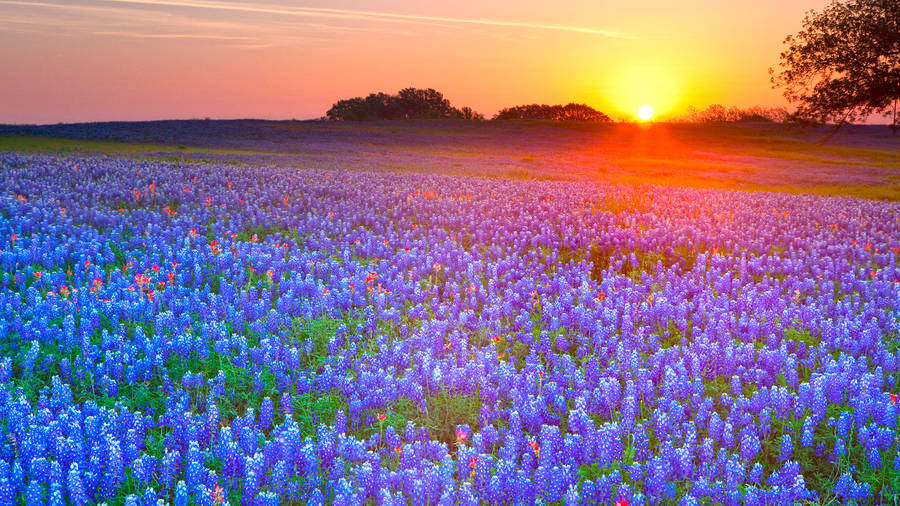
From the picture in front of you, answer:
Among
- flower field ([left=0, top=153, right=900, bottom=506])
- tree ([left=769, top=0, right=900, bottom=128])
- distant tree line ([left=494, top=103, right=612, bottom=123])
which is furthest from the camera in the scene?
distant tree line ([left=494, top=103, right=612, bottom=123])

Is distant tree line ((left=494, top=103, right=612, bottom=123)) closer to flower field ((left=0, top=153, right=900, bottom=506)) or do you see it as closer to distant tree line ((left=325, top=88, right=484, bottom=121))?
distant tree line ((left=325, top=88, right=484, bottom=121))

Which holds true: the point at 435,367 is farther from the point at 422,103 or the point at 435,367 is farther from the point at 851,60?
the point at 422,103

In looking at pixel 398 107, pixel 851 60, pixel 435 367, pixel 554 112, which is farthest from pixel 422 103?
pixel 435 367

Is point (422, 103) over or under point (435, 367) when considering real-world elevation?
over

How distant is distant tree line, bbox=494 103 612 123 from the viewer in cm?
9219

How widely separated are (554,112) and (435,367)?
9409 cm

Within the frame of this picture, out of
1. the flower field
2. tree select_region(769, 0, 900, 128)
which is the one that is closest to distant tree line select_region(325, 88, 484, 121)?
tree select_region(769, 0, 900, 128)

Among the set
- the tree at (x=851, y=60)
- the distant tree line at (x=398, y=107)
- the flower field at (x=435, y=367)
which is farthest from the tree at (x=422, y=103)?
the flower field at (x=435, y=367)

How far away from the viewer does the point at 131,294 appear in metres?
7.29

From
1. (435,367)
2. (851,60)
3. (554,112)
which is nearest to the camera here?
(435,367)

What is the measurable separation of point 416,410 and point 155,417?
197 centimetres

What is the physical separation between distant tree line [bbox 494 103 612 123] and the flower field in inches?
3250

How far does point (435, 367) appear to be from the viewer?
5.74 meters

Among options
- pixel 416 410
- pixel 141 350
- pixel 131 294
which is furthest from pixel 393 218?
pixel 416 410
